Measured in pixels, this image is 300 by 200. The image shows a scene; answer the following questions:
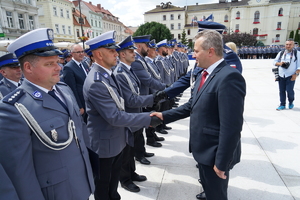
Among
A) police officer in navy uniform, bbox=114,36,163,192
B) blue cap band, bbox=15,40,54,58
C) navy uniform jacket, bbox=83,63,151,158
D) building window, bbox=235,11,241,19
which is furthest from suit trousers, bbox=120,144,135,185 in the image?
building window, bbox=235,11,241,19

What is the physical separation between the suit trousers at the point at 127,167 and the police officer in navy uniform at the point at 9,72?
99.6 inches

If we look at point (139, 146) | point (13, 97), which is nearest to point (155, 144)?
point (139, 146)

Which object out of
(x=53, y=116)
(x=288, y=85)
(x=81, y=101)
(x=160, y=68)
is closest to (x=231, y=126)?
(x=53, y=116)

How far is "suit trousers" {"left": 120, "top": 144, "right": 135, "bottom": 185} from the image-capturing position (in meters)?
2.94

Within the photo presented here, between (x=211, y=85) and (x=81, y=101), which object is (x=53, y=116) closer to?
(x=211, y=85)

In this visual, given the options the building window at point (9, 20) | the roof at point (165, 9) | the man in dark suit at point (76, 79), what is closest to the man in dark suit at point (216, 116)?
the man in dark suit at point (76, 79)

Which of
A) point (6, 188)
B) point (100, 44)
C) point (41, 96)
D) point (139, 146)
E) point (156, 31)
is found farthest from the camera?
point (156, 31)

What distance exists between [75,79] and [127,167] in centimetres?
271

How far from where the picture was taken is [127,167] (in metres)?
3.08

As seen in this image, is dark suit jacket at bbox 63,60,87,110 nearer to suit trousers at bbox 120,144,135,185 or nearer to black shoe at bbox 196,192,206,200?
suit trousers at bbox 120,144,135,185

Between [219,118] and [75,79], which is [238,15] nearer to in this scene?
[75,79]

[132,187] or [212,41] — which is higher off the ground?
[212,41]

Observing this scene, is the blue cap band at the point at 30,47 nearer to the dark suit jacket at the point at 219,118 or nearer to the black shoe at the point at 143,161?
the dark suit jacket at the point at 219,118

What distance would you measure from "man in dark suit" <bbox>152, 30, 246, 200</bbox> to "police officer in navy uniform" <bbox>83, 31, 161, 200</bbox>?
67 centimetres
